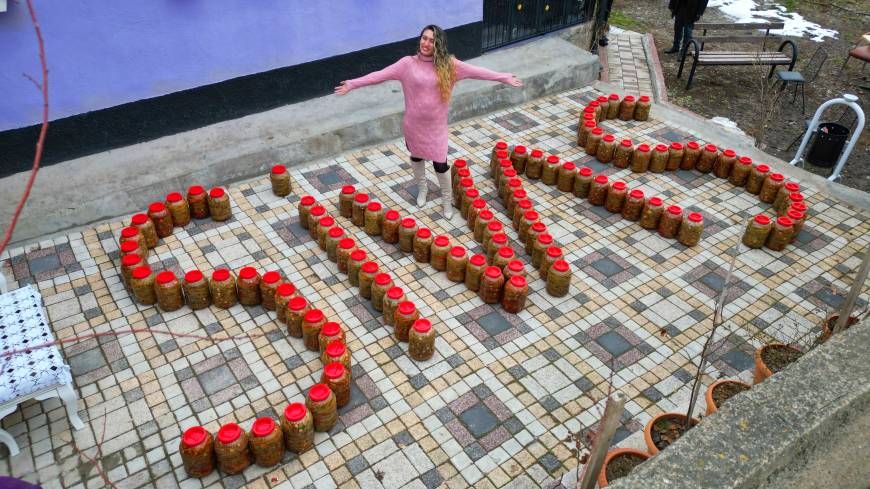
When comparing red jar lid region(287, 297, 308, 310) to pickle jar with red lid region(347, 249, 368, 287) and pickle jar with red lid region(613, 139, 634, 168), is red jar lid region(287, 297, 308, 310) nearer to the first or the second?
pickle jar with red lid region(347, 249, 368, 287)

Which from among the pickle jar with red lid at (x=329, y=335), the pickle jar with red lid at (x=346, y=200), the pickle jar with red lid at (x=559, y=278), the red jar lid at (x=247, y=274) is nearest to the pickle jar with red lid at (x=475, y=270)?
the pickle jar with red lid at (x=559, y=278)

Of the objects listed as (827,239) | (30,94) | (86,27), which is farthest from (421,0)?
(827,239)

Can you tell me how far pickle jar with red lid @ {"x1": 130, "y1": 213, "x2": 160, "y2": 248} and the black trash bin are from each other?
26.3 feet

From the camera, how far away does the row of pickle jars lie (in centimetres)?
503

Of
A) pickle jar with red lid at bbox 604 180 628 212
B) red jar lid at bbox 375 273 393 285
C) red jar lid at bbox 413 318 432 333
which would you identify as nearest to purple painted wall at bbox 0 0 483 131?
red jar lid at bbox 375 273 393 285

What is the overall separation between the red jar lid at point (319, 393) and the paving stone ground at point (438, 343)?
351 mm

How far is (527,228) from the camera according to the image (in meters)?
6.23

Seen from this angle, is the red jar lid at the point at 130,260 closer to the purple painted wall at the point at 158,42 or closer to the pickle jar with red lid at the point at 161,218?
the pickle jar with red lid at the point at 161,218

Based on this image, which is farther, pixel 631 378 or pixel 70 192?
pixel 70 192

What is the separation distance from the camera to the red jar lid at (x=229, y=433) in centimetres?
406

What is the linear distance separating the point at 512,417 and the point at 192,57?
5.47 meters

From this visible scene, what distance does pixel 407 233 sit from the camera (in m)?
Result: 6.11

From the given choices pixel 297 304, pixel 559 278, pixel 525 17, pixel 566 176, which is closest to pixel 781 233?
pixel 566 176

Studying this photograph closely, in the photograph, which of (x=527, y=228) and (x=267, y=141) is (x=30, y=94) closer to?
(x=267, y=141)
